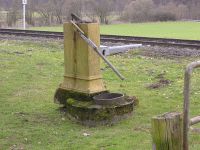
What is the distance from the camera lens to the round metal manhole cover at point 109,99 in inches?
285

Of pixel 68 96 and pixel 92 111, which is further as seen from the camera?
pixel 68 96

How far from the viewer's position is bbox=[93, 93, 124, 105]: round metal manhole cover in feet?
23.7

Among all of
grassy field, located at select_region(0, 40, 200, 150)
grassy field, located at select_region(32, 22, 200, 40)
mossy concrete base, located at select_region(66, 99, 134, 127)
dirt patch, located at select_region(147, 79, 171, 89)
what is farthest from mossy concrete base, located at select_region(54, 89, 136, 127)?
grassy field, located at select_region(32, 22, 200, 40)

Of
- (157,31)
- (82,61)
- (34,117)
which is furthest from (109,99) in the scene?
(157,31)

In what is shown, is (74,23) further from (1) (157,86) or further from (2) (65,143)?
(1) (157,86)

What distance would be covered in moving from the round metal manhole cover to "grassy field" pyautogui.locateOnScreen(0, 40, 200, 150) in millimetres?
368

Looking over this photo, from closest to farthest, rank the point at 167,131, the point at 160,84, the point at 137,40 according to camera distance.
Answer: the point at 167,131 → the point at 160,84 → the point at 137,40

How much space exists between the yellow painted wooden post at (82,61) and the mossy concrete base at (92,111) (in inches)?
6.9

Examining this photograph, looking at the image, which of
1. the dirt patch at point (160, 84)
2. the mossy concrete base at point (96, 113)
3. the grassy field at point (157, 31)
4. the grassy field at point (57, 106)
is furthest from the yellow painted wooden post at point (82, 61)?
the grassy field at point (157, 31)

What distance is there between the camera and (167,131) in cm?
356

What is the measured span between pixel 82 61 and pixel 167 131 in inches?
162

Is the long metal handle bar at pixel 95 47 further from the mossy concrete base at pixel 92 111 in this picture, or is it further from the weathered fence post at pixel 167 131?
the weathered fence post at pixel 167 131

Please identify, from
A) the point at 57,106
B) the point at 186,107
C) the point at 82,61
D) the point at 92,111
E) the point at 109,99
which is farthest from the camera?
the point at 57,106

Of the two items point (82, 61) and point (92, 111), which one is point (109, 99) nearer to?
point (92, 111)
